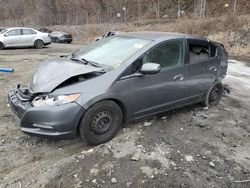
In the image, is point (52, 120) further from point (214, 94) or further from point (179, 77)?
point (214, 94)

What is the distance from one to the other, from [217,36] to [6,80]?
46.8ft

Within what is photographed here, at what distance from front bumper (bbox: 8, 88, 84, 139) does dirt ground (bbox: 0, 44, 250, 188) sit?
360mm

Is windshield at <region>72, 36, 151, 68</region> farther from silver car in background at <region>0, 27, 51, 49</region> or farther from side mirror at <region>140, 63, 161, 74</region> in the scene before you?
silver car in background at <region>0, 27, 51, 49</region>

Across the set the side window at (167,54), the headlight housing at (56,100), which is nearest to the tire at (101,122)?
the headlight housing at (56,100)

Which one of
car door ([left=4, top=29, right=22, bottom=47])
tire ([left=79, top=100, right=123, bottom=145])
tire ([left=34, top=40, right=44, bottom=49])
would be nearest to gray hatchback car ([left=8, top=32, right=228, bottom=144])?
tire ([left=79, top=100, right=123, bottom=145])

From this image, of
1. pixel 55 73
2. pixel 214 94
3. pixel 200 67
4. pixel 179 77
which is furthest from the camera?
pixel 214 94

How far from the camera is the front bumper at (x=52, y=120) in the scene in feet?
11.9

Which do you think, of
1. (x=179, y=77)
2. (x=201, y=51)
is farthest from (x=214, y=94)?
(x=179, y=77)

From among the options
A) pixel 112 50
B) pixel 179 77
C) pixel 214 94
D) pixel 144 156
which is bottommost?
pixel 144 156

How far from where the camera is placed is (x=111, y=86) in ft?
12.9

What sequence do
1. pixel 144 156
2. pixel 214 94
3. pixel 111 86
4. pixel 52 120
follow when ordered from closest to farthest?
pixel 52 120 < pixel 144 156 < pixel 111 86 < pixel 214 94

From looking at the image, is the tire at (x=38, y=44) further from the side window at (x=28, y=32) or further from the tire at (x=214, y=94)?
the tire at (x=214, y=94)

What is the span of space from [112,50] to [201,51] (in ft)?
6.03

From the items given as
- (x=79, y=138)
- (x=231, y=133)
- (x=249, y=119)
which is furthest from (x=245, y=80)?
(x=79, y=138)
